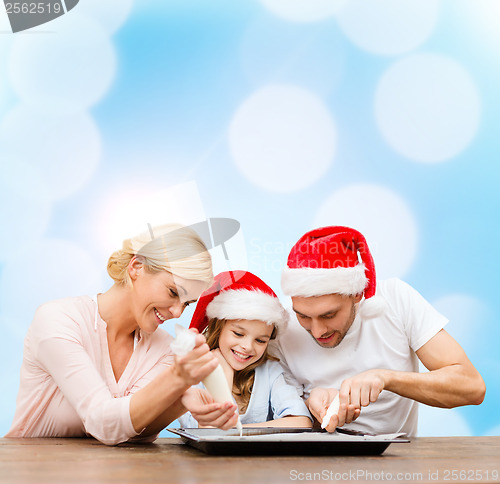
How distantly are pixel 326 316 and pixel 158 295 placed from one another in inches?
20.9

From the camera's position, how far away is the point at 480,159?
3189 mm

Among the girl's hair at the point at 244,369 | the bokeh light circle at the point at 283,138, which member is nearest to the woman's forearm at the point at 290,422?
the girl's hair at the point at 244,369

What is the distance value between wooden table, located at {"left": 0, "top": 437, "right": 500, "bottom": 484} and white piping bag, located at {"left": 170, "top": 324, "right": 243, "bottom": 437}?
128mm

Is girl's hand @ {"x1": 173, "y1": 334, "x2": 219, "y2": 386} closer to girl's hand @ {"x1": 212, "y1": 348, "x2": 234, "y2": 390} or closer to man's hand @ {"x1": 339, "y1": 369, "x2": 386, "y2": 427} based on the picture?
man's hand @ {"x1": 339, "y1": 369, "x2": 386, "y2": 427}

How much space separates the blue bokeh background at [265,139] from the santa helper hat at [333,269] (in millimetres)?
983

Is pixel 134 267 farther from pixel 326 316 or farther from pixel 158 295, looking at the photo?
pixel 326 316

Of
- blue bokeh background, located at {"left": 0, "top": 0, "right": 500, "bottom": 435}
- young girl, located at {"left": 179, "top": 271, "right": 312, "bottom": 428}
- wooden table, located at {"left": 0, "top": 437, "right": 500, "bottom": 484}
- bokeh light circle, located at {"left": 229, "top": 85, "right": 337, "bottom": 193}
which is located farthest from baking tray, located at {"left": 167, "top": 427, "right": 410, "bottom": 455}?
bokeh light circle, located at {"left": 229, "top": 85, "right": 337, "bottom": 193}

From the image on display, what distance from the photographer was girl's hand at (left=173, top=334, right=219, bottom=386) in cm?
124

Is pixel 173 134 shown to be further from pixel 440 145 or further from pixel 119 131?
pixel 440 145

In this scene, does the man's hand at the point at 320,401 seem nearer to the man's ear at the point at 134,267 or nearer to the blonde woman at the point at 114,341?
the blonde woman at the point at 114,341

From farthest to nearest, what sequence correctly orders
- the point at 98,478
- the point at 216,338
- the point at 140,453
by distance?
1. the point at 216,338
2. the point at 140,453
3. the point at 98,478

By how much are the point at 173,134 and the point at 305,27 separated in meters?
0.92

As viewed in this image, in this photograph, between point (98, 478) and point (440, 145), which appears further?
point (440, 145)

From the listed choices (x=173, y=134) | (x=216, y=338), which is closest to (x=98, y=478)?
(x=216, y=338)
